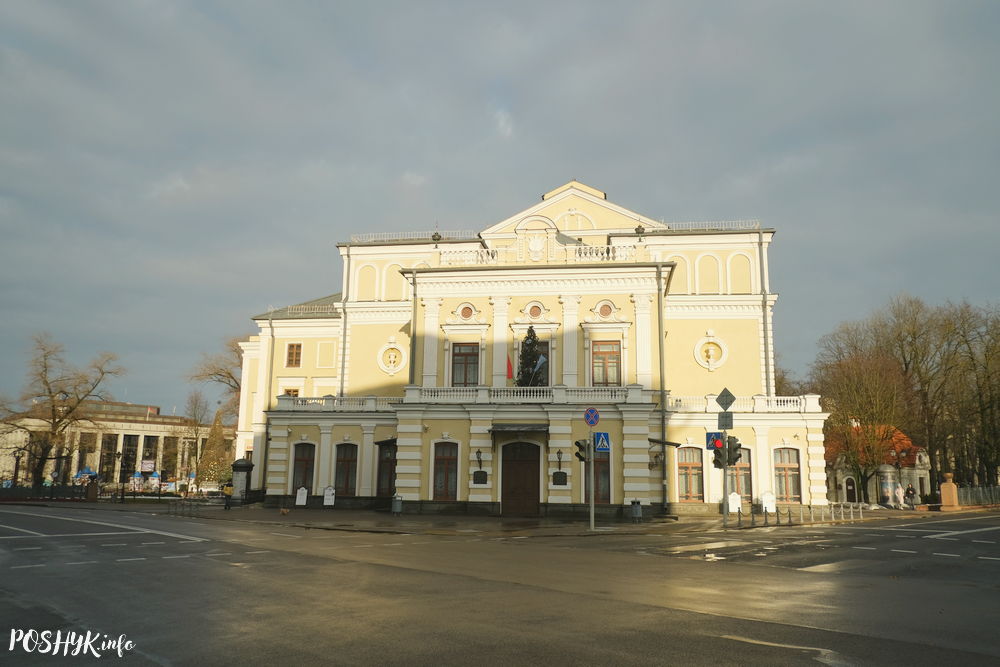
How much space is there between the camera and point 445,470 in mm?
35250

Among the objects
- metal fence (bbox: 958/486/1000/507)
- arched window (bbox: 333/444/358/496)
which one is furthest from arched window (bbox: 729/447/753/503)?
arched window (bbox: 333/444/358/496)

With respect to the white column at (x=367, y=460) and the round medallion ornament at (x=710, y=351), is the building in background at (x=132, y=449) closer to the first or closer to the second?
the white column at (x=367, y=460)

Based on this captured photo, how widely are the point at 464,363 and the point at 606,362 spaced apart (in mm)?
7705

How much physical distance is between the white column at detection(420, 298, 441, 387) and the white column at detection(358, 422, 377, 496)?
6464mm

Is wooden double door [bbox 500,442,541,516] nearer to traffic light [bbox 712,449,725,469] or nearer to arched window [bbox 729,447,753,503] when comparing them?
traffic light [bbox 712,449,725,469]

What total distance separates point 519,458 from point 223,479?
169 feet

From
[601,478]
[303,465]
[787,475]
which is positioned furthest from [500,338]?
[787,475]

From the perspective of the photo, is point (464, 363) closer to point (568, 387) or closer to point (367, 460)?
point (568, 387)

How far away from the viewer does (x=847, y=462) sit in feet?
172

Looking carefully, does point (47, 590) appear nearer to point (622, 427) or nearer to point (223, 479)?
point (622, 427)

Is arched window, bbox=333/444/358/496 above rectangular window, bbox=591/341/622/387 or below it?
below

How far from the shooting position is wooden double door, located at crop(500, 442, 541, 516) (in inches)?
1337

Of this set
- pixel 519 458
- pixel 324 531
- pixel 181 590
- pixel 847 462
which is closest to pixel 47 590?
pixel 181 590

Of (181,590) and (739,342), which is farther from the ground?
(739,342)
